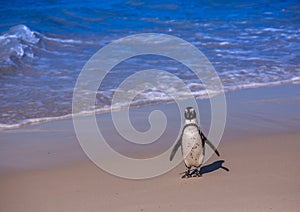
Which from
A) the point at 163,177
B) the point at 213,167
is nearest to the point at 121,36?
the point at 213,167

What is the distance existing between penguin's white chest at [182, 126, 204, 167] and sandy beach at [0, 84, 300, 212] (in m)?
0.14

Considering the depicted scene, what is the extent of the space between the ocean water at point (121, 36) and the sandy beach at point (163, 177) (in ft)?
3.18

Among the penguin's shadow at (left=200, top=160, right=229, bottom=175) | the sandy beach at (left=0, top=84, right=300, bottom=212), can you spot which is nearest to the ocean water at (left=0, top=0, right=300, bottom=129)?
the sandy beach at (left=0, top=84, right=300, bottom=212)

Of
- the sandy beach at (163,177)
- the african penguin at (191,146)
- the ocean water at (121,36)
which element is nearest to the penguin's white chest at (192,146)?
the african penguin at (191,146)

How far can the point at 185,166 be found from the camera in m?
5.00

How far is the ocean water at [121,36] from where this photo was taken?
7.77 m

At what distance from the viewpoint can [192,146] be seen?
4762mm

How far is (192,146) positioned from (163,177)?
1.13 feet

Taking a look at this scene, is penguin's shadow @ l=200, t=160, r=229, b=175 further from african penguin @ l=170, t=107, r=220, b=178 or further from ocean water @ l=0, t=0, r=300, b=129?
ocean water @ l=0, t=0, r=300, b=129

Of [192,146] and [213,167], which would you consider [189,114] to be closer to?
[192,146]

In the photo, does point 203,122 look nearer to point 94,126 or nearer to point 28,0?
point 94,126

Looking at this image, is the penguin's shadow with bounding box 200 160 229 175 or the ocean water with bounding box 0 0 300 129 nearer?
the penguin's shadow with bounding box 200 160 229 175

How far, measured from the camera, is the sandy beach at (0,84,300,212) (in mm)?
4289

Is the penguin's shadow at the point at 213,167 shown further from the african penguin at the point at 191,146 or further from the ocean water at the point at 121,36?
the ocean water at the point at 121,36
